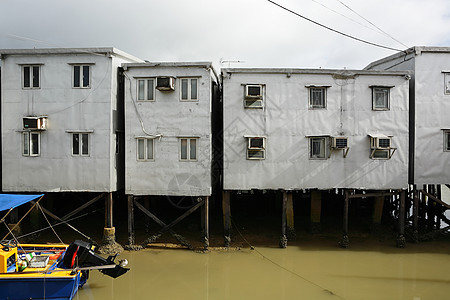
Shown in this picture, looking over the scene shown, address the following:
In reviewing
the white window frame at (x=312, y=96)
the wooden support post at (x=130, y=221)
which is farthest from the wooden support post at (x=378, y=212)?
the wooden support post at (x=130, y=221)

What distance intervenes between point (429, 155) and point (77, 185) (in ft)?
49.5

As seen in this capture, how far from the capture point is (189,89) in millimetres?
13734

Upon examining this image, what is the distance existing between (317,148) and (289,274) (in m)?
5.43

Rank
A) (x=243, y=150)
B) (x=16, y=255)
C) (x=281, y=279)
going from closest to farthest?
(x=16, y=255), (x=281, y=279), (x=243, y=150)

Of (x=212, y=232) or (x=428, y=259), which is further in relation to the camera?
(x=212, y=232)

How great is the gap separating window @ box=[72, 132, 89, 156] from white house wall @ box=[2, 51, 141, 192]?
0.57 feet

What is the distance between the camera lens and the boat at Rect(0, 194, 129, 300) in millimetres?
9273

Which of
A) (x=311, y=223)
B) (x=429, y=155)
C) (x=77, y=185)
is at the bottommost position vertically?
(x=311, y=223)

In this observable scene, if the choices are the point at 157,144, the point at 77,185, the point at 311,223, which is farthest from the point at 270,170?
the point at 77,185

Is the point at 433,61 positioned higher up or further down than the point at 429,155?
higher up

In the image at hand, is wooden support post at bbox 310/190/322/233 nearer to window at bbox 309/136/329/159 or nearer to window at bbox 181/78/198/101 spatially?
window at bbox 309/136/329/159

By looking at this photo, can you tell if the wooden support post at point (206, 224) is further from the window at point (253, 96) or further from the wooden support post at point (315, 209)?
the wooden support post at point (315, 209)

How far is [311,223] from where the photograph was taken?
15.4m

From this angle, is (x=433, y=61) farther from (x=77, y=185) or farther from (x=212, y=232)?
(x=77, y=185)
